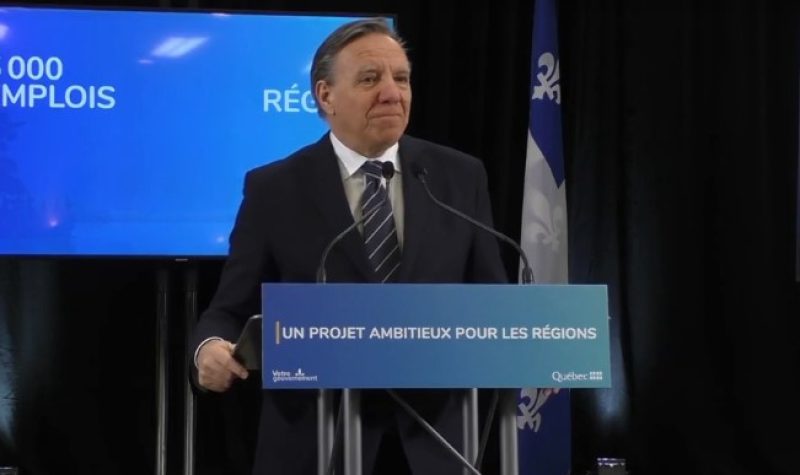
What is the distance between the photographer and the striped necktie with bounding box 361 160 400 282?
7.10 feet

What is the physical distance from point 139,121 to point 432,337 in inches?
96.7

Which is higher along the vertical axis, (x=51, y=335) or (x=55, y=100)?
(x=55, y=100)

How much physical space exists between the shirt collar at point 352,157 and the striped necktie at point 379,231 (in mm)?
71

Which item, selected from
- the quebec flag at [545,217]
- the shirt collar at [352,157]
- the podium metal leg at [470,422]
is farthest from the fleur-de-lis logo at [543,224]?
the podium metal leg at [470,422]

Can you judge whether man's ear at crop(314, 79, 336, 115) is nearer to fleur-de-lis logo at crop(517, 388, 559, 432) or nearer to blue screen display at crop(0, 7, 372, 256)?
blue screen display at crop(0, 7, 372, 256)

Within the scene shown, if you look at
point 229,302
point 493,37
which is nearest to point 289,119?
point 493,37

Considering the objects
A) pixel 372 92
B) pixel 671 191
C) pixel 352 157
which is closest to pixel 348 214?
pixel 352 157

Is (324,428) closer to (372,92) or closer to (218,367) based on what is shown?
(218,367)

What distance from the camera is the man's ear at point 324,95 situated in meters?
2.31

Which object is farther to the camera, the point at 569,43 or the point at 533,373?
the point at 569,43

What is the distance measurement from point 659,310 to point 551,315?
3.19m

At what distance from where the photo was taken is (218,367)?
1.88 metres

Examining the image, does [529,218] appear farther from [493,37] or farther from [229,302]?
[229,302]

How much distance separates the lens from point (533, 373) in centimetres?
172
